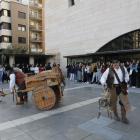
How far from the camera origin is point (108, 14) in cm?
1498

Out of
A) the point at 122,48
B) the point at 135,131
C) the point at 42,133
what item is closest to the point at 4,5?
the point at 122,48

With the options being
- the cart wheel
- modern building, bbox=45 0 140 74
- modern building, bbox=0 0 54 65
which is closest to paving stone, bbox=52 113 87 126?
the cart wheel

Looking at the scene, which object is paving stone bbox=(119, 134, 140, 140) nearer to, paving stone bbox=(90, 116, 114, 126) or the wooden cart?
paving stone bbox=(90, 116, 114, 126)

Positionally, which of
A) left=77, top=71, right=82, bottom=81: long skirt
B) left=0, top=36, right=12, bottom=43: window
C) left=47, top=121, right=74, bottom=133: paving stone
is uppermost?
left=0, top=36, right=12, bottom=43: window

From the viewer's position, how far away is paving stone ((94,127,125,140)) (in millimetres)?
3264

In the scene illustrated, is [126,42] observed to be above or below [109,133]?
above

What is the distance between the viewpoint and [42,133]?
348 centimetres

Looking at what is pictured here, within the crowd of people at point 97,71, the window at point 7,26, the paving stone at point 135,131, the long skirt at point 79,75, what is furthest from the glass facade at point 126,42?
→ the window at point 7,26

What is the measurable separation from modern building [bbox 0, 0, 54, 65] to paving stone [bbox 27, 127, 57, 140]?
29927 millimetres

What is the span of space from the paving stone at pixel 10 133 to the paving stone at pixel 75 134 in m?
1.13

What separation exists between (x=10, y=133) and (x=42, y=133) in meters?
0.81

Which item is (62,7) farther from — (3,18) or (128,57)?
(3,18)

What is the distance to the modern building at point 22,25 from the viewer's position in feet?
101

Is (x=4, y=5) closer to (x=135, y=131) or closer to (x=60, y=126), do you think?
(x=60, y=126)
